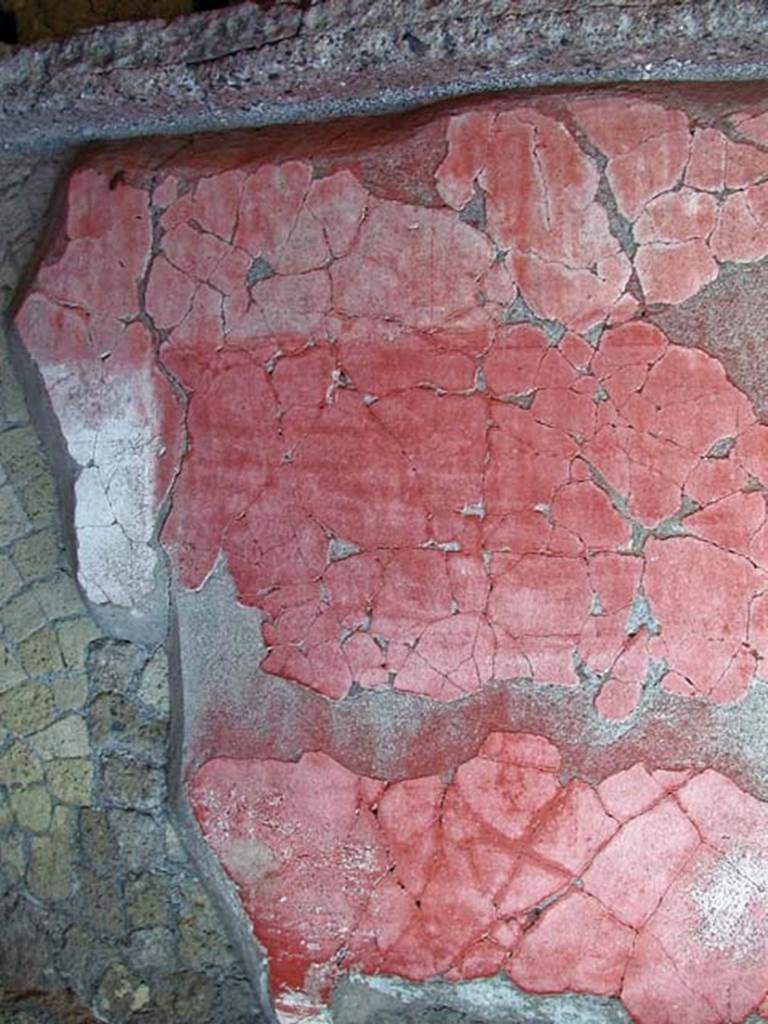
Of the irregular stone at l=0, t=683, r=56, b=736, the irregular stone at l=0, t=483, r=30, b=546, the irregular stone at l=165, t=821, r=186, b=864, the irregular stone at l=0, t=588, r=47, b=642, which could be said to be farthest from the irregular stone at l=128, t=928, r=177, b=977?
the irregular stone at l=0, t=483, r=30, b=546

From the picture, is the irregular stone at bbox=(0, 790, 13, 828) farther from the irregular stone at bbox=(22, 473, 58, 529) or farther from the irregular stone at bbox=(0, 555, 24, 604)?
the irregular stone at bbox=(22, 473, 58, 529)

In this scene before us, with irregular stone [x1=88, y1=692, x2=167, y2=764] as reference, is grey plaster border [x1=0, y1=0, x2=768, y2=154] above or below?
above

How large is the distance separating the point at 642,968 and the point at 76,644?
900mm

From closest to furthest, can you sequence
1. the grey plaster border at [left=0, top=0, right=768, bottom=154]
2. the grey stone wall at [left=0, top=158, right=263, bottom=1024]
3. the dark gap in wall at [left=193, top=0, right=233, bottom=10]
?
the grey plaster border at [left=0, top=0, right=768, bottom=154], the dark gap in wall at [left=193, top=0, right=233, bottom=10], the grey stone wall at [left=0, top=158, right=263, bottom=1024]

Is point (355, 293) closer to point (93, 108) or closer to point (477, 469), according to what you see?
point (477, 469)

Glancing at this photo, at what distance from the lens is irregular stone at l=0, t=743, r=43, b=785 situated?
75.0 inches

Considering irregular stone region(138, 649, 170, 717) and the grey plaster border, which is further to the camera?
irregular stone region(138, 649, 170, 717)

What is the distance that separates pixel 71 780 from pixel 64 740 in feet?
0.19

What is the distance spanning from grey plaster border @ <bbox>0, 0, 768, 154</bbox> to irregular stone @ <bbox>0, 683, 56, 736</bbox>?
0.81 m

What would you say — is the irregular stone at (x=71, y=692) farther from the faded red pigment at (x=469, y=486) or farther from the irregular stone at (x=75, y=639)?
the faded red pigment at (x=469, y=486)

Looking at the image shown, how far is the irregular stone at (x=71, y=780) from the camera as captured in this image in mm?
1882

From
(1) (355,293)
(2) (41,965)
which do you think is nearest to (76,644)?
(2) (41,965)

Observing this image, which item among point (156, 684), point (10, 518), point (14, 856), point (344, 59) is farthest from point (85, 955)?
point (344, 59)

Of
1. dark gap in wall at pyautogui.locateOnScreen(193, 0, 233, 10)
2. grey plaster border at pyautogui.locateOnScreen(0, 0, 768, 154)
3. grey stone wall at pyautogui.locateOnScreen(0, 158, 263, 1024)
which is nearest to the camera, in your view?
grey plaster border at pyautogui.locateOnScreen(0, 0, 768, 154)
